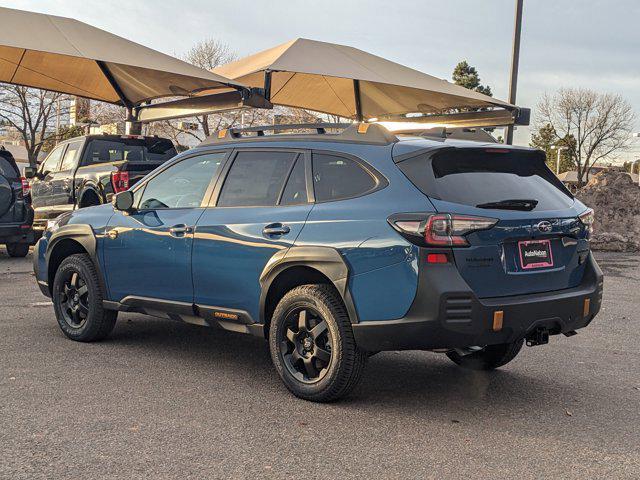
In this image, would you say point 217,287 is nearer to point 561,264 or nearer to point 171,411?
point 171,411

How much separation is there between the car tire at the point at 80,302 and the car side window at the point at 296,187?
212cm

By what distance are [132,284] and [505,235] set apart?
10.1ft

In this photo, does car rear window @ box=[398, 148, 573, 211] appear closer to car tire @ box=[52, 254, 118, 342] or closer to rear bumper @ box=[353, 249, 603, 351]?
rear bumper @ box=[353, 249, 603, 351]

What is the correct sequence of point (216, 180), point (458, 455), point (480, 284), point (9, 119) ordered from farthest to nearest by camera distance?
point (9, 119) < point (216, 180) < point (480, 284) < point (458, 455)

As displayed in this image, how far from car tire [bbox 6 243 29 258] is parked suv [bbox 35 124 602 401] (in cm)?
806

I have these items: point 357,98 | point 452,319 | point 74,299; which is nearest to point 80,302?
point 74,299

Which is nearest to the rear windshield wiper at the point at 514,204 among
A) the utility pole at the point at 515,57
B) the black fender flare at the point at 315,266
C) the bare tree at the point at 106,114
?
the black fender flare at the point at 315,266

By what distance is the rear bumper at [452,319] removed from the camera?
4297 mm

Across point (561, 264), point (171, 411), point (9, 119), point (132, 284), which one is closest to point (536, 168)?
point (561, 264)

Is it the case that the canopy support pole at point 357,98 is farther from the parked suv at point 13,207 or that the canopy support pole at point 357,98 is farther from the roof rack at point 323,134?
the roof rack at point 323,134

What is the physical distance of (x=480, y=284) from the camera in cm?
438

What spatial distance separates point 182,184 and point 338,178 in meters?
1.58

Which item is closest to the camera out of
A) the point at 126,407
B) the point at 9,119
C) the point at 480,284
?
the point at 480,284

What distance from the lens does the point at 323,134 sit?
529 cm
